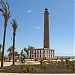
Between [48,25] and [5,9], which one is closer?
[5,9]

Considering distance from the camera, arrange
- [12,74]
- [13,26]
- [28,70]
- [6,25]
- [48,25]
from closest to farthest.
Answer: [12,74] < [28,70] < [6,25] < [13,26] < [48,25]

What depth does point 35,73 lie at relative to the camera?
736 inches

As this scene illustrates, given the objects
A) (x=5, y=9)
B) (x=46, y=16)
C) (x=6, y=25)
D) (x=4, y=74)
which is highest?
(x=46, y=16)

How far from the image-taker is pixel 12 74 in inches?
698

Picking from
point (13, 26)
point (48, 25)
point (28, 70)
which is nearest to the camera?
point (28, 70)

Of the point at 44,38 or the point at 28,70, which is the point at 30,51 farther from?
the point at 28,70

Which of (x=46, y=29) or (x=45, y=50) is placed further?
(x=46, y=29)

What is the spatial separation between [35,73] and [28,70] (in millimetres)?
1393

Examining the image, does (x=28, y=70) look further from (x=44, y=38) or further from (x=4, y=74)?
(x=44, y=38)

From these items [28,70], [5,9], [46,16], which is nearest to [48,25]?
[46,16]

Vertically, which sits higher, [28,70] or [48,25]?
[48,25]

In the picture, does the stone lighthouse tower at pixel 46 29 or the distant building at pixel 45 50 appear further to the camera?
the stone lighthouse tower at pixel 46 29

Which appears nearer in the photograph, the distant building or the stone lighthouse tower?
the distant building

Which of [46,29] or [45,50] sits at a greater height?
[46,29]
